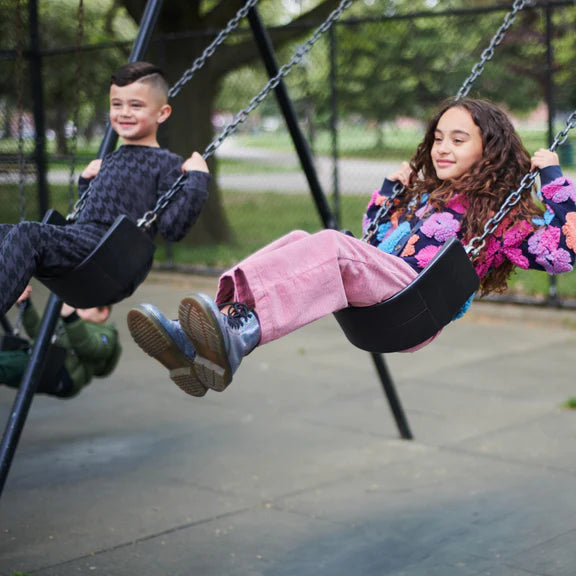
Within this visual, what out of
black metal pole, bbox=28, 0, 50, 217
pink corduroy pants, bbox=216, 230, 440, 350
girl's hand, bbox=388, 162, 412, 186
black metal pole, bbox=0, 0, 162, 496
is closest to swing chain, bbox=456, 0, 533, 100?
girl's hand, bbox=388, 162, 412, 186

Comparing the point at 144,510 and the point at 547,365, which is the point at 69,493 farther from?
the point at 547,365

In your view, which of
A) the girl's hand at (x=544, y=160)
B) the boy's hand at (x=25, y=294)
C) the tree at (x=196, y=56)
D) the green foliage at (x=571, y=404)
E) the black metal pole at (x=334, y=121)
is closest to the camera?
the girl's hand at (x=544, y=160)

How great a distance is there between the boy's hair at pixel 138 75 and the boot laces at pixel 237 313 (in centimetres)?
127

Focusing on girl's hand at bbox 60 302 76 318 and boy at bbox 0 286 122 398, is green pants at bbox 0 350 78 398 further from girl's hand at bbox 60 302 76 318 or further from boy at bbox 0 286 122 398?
girl's hand at bbox 60 302 76 318

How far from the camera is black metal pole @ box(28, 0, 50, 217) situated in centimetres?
881

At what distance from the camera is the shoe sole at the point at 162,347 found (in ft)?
10.2

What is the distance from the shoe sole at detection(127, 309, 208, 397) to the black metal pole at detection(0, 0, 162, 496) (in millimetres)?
891

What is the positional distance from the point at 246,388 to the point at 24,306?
A: 6.93 ft

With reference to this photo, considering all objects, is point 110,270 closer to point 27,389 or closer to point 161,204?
point 161,204

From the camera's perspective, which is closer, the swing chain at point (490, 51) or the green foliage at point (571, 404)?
the swing chain at point (490, 51)

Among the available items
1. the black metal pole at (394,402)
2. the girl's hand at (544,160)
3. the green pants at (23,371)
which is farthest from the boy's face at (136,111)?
the black metal pole at (394,402)

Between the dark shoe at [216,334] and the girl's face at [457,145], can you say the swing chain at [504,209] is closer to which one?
the girl's face at [457,145]

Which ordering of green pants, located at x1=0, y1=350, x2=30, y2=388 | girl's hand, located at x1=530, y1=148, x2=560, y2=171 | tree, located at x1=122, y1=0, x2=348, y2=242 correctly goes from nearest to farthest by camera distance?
girl's hand, located at x1=530, y1=148, x2=560, y2=171 < green pants, located at x1=0, y1=350, x2=30, y2=388 < tree, located at x1=122, y1=0, x2=348, y2=242

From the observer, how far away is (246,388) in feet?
21.5
